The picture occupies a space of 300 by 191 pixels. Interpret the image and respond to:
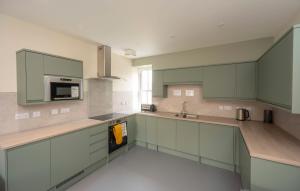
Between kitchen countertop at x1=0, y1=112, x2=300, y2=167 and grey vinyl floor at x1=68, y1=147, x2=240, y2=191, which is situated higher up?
kitchen countertop at x1=0, y1=112, x2=300, y2=167

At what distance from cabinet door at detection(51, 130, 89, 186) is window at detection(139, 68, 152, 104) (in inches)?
97.5

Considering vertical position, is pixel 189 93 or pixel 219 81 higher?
pixel 219 81

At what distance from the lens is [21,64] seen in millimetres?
2006

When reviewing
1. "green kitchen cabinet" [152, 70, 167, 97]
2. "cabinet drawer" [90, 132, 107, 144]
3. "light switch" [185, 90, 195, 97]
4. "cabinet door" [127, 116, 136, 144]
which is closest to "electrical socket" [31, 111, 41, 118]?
"cabinet drawer" [90, 132, 107, 144]

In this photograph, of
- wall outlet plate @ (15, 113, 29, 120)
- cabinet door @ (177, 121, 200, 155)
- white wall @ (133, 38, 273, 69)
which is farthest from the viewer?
cabinet door @ (177, 121, 200, 155)

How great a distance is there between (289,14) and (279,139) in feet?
5.58

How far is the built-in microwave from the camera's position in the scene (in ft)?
7.20

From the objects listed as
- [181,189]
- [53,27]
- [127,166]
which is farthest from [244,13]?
[127,166]

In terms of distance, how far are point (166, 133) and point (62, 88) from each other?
2347 mm

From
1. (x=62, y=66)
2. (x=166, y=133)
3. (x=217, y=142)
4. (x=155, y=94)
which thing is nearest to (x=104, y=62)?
(x=62, y=66)

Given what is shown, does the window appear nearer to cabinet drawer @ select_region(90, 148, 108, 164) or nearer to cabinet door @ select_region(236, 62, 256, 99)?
cabinet drawer @ select_region(90, 148, 108, 164)

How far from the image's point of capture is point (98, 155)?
2.65m

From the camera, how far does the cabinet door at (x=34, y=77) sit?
78.3 inches

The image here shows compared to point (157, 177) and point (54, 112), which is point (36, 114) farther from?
point (157, 177)
